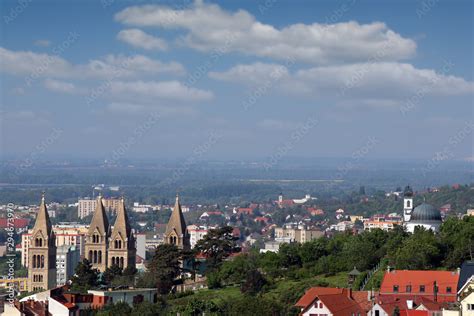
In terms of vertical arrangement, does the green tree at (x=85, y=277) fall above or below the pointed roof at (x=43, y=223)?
below

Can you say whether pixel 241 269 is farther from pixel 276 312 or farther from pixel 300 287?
pixel 276 312

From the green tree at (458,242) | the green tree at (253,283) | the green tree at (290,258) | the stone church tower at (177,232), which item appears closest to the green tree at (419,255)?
the green tree at (458,242)

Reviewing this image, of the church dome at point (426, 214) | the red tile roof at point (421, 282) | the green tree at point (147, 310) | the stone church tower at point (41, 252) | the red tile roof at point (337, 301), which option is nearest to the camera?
the red tile roof at point (337, 301)

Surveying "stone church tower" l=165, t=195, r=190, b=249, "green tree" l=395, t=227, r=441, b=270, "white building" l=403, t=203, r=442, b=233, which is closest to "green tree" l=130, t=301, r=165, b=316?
"green tree" l=395, t=227, r=441, b=270

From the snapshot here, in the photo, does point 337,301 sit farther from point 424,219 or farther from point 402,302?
point 424,219

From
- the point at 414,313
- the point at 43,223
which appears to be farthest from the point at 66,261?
the point at 414,313

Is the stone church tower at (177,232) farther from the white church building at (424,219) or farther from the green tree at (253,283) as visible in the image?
the green tree at (253,283)
